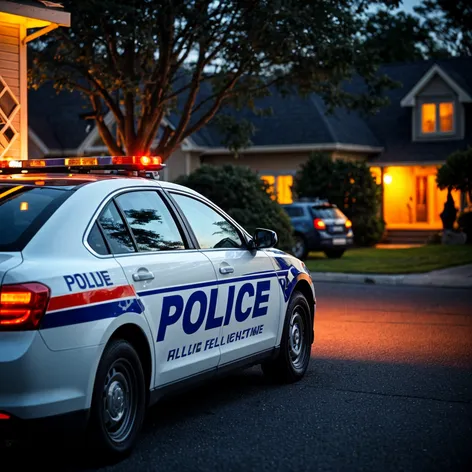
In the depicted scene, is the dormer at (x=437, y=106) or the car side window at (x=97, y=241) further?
the dormer at (x=437, y=106)

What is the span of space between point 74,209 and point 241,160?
104 ft

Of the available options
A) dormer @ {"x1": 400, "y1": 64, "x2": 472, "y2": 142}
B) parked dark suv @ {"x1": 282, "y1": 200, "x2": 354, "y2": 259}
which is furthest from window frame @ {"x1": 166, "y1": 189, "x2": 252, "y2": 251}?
dormer @ {"x1": 400, "y1": 64, "x2": 472, "y2": 142}

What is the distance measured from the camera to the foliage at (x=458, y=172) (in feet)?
98.3

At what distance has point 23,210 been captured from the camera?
20.2 ft

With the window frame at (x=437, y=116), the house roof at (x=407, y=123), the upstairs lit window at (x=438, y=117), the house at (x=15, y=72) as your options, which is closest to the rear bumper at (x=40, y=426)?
the house at (x=15, y=72)

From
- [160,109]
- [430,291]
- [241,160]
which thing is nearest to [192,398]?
[430,291]

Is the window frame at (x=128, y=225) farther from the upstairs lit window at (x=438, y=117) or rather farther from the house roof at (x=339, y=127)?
the upstairs lit window at (x=438, y=117)

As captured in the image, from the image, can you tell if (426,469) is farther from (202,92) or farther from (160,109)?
(202,92)

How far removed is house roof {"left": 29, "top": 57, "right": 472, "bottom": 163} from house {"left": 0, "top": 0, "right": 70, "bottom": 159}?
20.1 metres

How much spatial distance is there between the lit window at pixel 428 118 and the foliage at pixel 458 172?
643cm

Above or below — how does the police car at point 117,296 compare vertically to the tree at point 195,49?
below

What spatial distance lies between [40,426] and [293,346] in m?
3.85

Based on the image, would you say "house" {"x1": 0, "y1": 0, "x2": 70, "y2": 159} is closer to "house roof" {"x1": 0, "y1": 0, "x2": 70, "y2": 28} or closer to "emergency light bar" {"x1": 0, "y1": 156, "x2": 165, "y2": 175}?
"house roof" {"x1": 0, "y1": 0, "x2": 70, "y2": 28}


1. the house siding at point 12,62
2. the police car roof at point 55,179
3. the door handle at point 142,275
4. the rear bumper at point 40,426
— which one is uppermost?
the house siding at point 12,62
